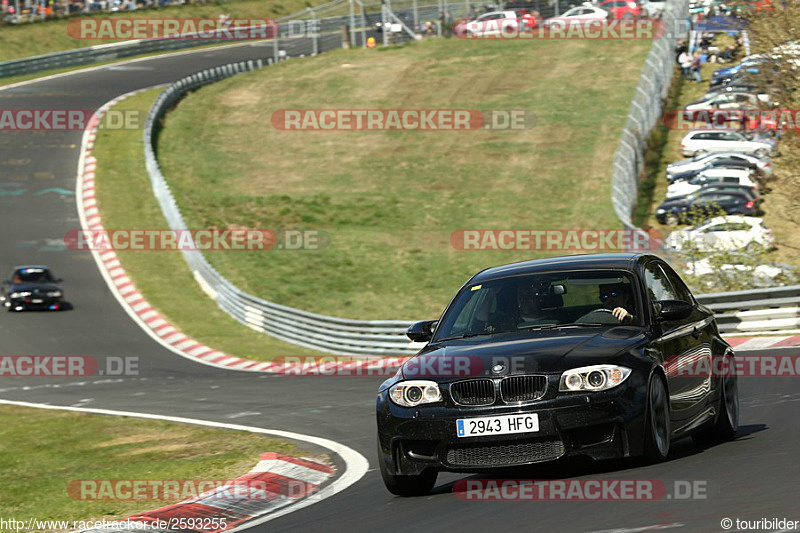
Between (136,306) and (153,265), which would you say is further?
(153,265)

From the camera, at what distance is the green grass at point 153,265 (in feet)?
96.5

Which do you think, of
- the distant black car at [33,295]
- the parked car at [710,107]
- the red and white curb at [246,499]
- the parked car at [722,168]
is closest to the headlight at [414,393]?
the red and white curb at [246,499]

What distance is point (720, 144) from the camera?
41812 mm

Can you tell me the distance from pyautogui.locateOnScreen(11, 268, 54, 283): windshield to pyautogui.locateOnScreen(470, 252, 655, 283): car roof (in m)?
27.0

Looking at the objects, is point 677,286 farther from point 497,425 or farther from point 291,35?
point 291,35

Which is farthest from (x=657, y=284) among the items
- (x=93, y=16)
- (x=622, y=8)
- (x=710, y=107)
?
(x=93, y=16)

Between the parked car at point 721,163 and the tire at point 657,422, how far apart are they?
31191 millimetres

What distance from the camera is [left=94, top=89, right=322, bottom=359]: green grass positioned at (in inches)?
1158

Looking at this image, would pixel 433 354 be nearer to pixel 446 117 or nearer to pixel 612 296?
pixel 612 296

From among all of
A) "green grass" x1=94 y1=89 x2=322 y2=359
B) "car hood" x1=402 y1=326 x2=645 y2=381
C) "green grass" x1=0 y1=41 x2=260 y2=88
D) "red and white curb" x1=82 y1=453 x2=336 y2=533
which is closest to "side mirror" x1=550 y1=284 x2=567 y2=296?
"car hood" x1=402 y1=326 x2=645 y2=381

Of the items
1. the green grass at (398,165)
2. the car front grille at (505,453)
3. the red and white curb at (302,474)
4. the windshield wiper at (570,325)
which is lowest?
the green grass at (398,165)

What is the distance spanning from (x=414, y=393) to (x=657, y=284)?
2.31 metres

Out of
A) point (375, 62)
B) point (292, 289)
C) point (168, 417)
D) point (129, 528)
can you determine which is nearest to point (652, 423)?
point (129, 528)

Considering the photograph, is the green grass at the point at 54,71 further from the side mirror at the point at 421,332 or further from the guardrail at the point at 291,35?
the side mirror at the point at 421,332
